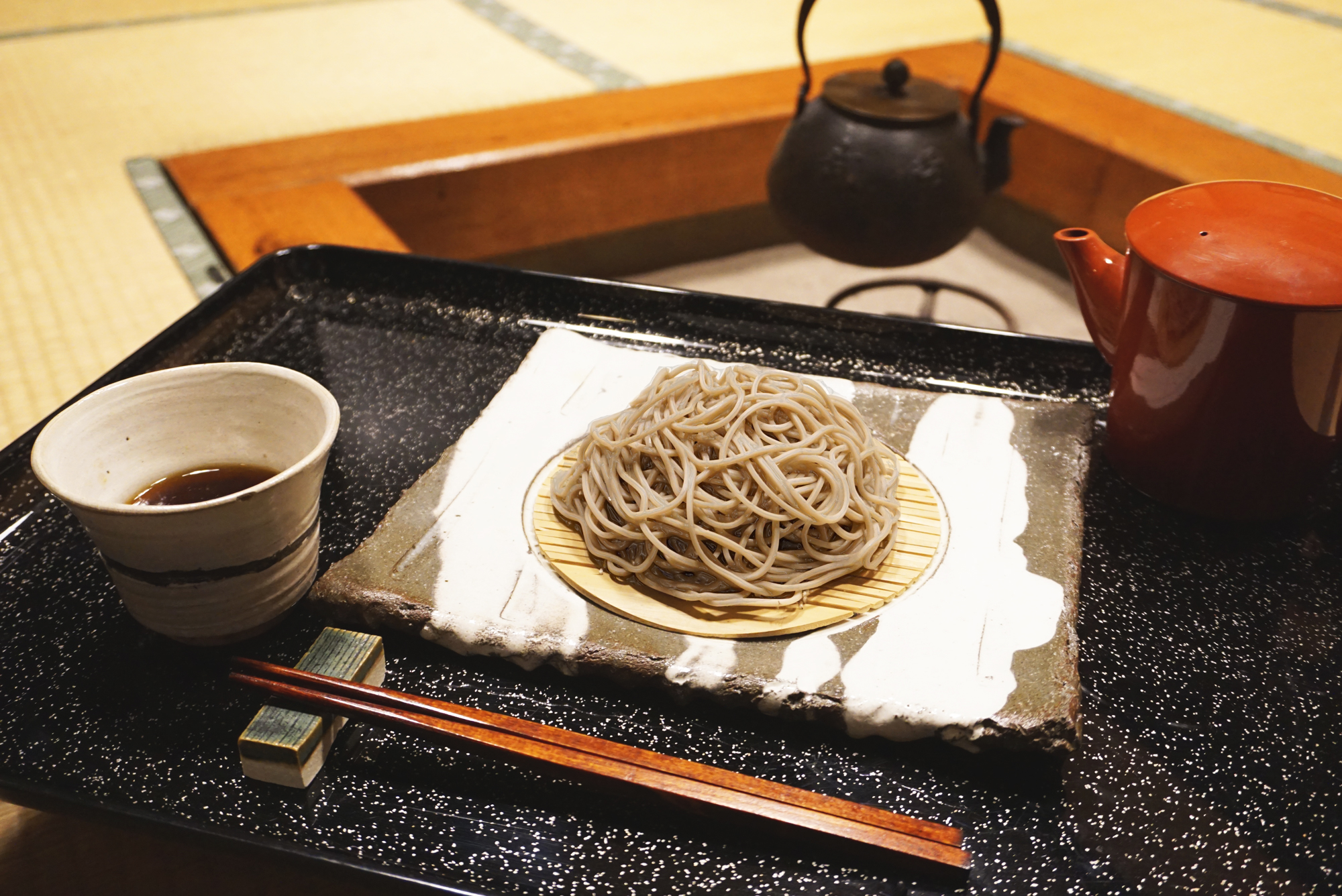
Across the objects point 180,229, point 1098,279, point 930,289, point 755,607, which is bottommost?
point 930,289

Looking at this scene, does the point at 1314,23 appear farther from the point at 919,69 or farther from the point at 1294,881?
the point at 1294,881

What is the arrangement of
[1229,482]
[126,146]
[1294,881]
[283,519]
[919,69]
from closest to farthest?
[1294,881] < [283,519] < [1229,482] < [126,146] < [919,69]

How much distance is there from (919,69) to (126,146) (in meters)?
2.62

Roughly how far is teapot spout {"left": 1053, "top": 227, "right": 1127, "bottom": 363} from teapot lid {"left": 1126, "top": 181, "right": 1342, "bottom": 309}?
99mm

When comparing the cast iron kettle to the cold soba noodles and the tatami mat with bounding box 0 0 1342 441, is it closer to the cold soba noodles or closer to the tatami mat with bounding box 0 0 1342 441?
the tatami mat with bounding box 0 0 1342 441

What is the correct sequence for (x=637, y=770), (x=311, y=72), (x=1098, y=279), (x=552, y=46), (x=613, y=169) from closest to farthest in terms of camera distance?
(x=637, y=770) < (x=1098, y=279) < (x=613, y=169) < (x=311, y=72) < (x=552, y=46)

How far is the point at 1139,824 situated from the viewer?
39.0 inches

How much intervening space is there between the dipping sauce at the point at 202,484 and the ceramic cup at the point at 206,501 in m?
0.01

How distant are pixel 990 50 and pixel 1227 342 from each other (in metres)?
1.44


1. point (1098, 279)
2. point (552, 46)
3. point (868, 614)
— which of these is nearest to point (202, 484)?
point (868, 614)

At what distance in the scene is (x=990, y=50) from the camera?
241 centimetres

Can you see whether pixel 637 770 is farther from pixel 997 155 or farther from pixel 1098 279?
pixel 997 155

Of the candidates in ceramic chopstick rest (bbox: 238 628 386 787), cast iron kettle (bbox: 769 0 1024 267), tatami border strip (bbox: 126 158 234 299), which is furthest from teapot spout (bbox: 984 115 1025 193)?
ceramic chopstick rest (bbox: 238 628 386 787)

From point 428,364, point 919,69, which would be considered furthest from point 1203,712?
point 919,69
